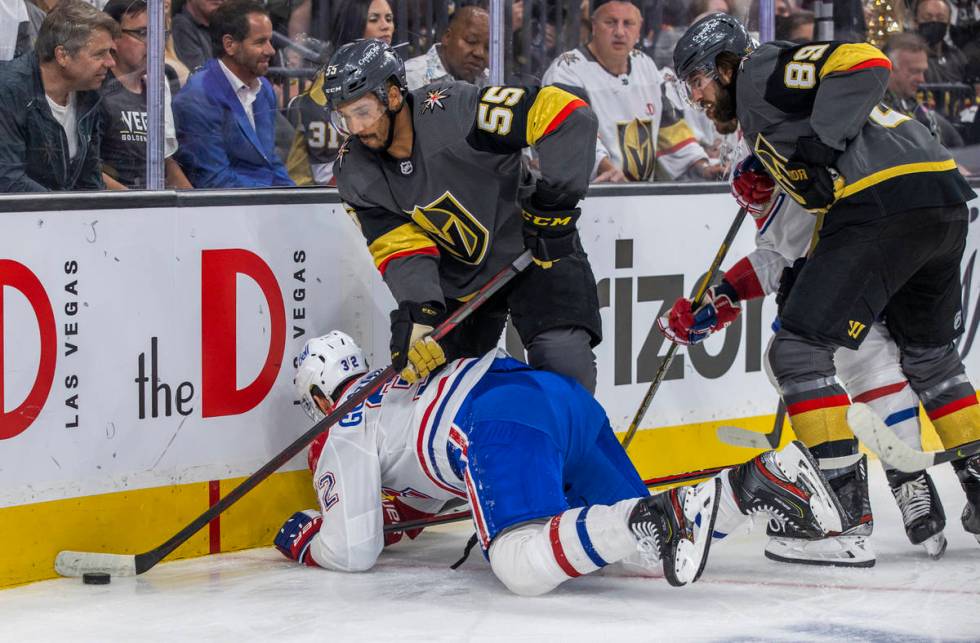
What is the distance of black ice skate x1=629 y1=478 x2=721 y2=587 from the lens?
291 cm

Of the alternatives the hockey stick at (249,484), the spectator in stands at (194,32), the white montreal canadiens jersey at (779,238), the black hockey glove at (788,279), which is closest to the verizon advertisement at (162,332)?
the hockey stick at (249,484)

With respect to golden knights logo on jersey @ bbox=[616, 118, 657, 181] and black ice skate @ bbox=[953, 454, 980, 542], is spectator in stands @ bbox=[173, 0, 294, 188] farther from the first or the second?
black ice skate @ bbox=[953, 454, 980, 542]

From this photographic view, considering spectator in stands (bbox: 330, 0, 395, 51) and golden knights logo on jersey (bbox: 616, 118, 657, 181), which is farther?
golden knights logo on jersey (bbox: 616, 118, 657, 181)

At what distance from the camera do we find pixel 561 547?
3014 mm

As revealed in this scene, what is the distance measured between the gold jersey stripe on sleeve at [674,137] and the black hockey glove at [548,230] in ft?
3.46

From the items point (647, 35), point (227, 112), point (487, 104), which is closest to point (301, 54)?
point (227, 112)

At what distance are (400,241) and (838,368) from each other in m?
1.14

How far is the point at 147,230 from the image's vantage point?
11.6ft

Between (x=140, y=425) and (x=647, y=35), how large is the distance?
6.21 ft

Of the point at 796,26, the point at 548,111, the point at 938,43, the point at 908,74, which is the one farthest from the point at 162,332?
the point at 938,43

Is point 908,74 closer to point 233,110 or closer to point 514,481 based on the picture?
point 233,110

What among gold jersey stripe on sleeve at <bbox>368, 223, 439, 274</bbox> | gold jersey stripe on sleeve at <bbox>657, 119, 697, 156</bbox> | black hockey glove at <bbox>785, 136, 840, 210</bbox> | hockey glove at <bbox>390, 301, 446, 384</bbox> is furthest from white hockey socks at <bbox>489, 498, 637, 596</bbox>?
gold jersey stripe on sleeve at <bbox>657, 119, 697, 156</bbox>

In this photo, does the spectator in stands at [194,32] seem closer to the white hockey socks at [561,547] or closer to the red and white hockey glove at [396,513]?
the red and white hockey glove at [396,513]

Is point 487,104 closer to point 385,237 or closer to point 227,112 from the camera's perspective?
point 385,237
